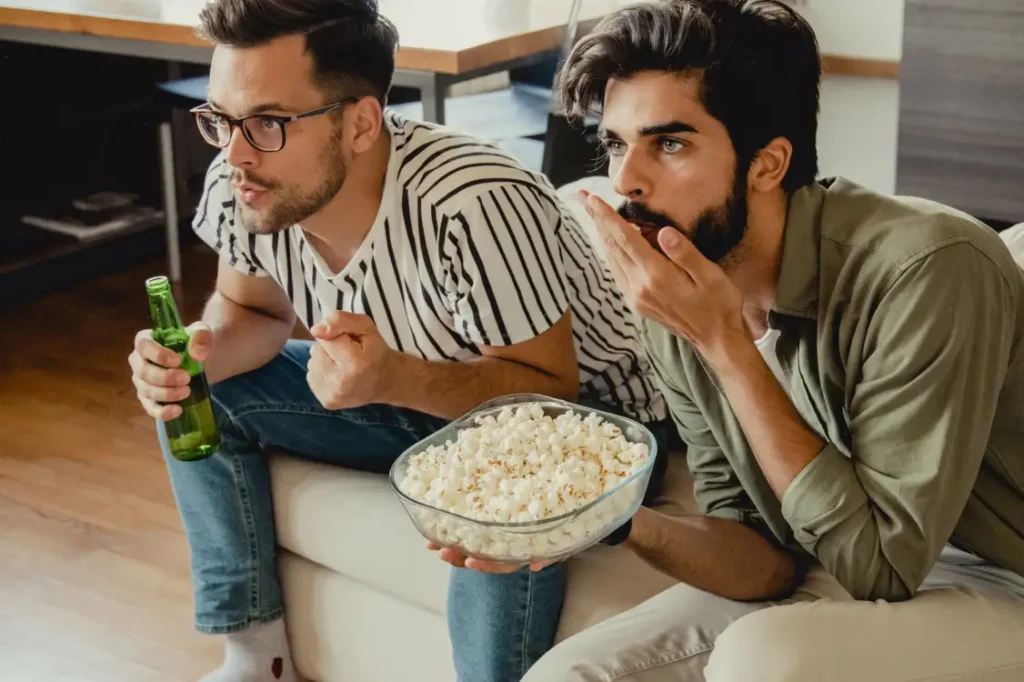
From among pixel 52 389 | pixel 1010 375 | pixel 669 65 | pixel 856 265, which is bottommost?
pixel 52 389

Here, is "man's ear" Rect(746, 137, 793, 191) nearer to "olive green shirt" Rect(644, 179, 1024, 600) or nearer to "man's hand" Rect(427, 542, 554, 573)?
"olive green shirt" Rect(644, 179, 1024, 600)

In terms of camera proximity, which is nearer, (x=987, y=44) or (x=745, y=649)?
(x=745, y=649)

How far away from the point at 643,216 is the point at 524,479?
1.02 ft

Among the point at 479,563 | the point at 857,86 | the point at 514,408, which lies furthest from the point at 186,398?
the point at 857,86

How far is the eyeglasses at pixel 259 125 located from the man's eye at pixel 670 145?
54 cm

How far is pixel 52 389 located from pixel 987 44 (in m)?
2.33

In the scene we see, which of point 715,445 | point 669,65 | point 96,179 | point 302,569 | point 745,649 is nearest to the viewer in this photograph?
point 745,649

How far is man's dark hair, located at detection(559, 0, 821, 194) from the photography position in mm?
1332

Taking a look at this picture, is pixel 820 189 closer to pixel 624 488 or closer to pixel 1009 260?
pixel 1009 260

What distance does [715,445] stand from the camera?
1535 millimetres

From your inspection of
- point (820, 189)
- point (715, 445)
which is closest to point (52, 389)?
point (715, 445)

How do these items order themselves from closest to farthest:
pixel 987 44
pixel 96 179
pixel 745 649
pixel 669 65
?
pixel 745 649, pixel 669 65, pixel 987 44, pixel 96 179

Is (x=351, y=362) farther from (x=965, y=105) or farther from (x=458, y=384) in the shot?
(x=965, y=105)

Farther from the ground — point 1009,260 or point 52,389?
point 1009,260
